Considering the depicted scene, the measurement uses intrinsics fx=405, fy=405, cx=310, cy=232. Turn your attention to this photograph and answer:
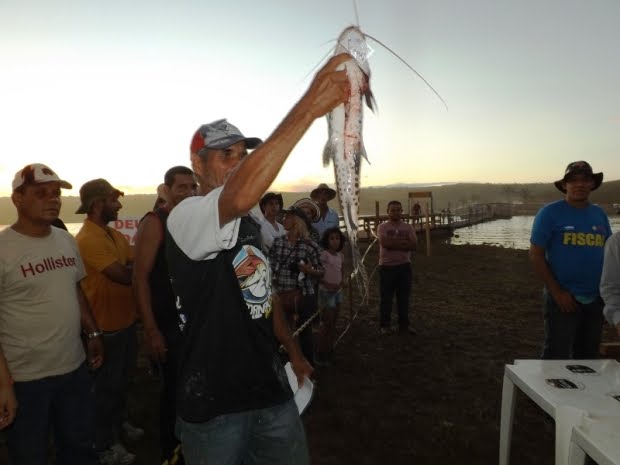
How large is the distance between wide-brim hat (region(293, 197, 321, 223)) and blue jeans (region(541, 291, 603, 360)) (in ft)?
11.6

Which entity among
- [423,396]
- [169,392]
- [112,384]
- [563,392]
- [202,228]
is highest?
[202,228]

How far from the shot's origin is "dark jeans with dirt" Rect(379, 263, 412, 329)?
6.91m

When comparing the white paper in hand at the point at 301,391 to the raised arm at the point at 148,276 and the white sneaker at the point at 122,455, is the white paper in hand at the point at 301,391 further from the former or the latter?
the white sneaker at the point at 122,455

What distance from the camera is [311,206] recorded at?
21.1ft

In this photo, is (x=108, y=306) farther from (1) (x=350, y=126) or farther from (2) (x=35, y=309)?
(1) (x=350, y=126)

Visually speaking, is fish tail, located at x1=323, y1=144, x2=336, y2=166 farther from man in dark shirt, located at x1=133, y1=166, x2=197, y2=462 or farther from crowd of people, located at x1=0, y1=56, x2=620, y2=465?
man in dark shirt, located at x1=133, y1=166, x2=197, y2=462

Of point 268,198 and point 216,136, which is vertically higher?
point 216,136

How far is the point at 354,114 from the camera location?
60.0 inches

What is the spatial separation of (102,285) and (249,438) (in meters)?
2.28

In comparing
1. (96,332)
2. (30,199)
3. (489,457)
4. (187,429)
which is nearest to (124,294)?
(96,332)

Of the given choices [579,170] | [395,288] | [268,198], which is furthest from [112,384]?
[395,288]

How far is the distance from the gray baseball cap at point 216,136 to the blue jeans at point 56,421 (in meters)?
1.90

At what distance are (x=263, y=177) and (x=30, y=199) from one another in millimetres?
2052

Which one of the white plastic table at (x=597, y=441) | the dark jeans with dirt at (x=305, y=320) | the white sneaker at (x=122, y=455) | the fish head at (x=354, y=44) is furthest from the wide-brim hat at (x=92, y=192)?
the white plastic table at (x=597, y=441)
